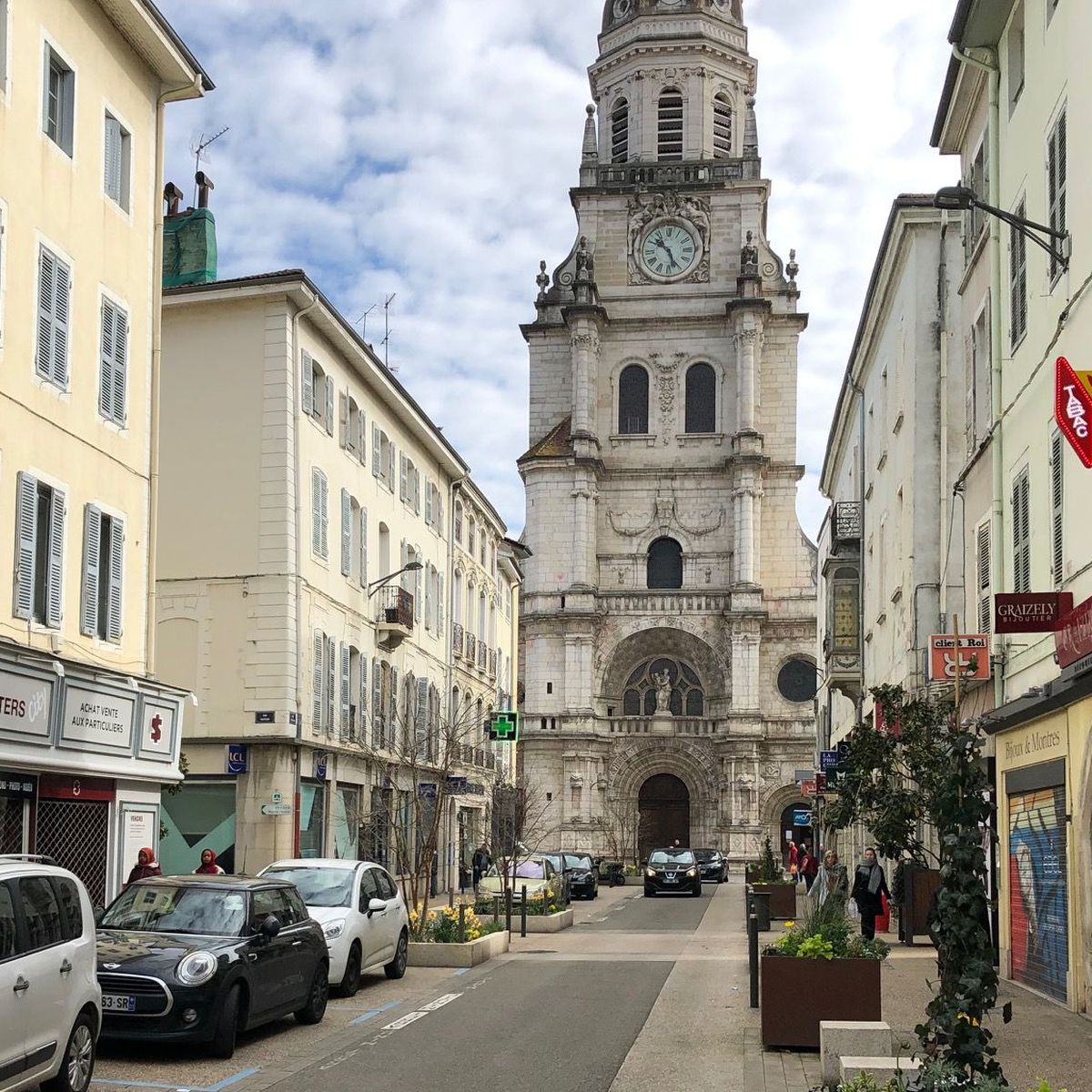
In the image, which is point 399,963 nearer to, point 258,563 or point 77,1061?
point 77,1061

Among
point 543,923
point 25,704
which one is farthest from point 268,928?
point 543,923

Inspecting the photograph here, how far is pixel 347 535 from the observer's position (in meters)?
34.8

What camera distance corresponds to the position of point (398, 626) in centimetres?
3725

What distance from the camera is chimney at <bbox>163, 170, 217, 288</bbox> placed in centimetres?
3303

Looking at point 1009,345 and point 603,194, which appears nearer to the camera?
point 1009,345

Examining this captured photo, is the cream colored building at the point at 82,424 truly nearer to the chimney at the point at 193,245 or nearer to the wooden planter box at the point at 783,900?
the chimney at the point at 193,245

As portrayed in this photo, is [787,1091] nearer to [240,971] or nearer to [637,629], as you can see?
[240,971]

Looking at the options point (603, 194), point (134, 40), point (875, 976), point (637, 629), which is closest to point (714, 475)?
point (637, 629)

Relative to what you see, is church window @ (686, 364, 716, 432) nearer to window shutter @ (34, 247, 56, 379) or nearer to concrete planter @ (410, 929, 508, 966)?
concrete planter @ (410, 929, 508, 966)

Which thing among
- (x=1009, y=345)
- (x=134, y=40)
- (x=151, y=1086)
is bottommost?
(x=151, y=1086)

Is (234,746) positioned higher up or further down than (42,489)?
further down

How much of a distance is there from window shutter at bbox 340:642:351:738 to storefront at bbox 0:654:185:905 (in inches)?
431

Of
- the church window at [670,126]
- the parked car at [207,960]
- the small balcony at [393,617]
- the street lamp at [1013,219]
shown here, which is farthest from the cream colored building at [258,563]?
the church window at [670,126]

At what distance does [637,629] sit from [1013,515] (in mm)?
51655
